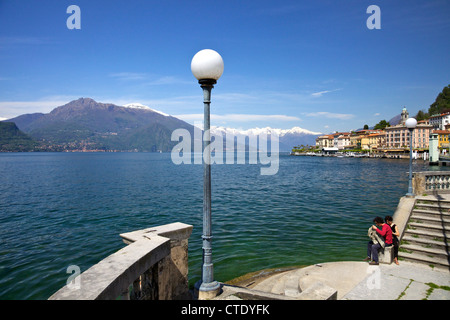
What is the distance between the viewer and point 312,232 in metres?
17.0

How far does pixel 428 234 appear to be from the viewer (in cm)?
1002

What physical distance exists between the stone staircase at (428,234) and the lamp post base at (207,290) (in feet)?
24.4

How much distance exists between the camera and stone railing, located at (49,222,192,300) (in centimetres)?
326

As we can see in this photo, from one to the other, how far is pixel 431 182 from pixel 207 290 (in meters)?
12.9

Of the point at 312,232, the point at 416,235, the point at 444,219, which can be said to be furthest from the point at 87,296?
the point at 312,232

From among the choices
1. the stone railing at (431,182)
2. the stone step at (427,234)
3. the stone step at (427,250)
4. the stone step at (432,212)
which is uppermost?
the stone railing at (431,182)

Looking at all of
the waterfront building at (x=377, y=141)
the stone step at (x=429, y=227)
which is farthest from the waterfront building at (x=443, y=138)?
the stone step at (x=429, y=227)

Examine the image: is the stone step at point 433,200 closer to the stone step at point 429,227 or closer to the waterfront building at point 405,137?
the stone step at point 429,227

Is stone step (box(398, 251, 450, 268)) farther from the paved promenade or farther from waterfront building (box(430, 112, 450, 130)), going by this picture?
waterfront building (box(430, 112, 450, 130))

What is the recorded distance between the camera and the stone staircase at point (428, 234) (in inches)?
361

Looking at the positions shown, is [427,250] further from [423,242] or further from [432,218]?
[432,218]

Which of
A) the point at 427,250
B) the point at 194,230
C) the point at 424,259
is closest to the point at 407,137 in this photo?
the point at 194,230
